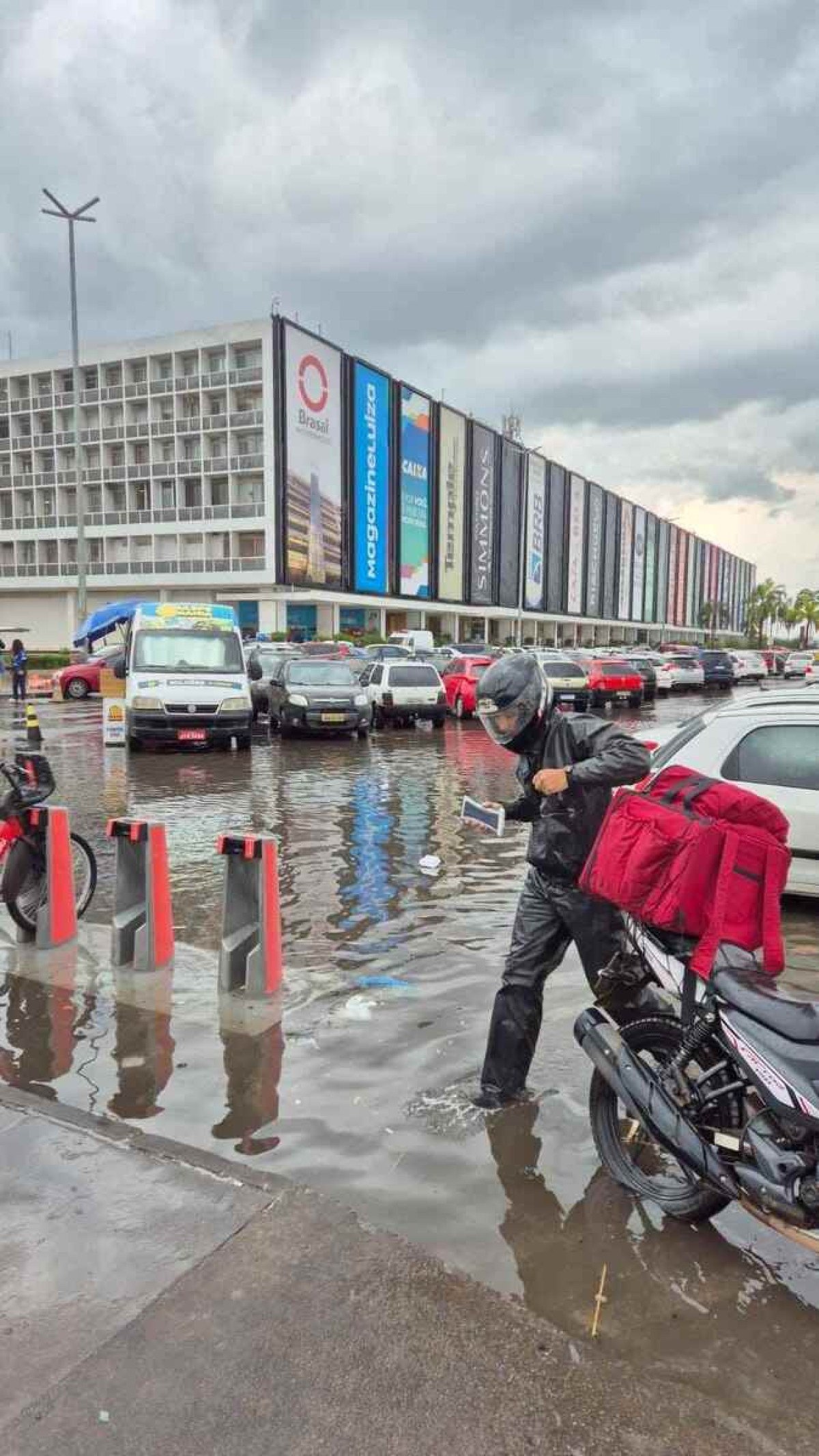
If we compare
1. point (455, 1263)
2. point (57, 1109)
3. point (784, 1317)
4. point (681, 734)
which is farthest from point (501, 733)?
point (681, 734)

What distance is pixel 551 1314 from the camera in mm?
2641

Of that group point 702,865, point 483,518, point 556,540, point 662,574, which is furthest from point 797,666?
point 662,574

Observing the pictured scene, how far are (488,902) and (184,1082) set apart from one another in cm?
Answer: 338

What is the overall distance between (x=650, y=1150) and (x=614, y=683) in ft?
85.3

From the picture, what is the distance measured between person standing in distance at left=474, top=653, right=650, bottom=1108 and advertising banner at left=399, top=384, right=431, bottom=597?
60.4 m

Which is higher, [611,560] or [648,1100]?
[611,560]

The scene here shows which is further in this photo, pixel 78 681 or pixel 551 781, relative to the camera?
pixel 78 681

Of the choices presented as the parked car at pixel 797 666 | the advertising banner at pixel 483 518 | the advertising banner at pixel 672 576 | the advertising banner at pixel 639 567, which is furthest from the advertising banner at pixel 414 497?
the advertising banner at pixel 672 576

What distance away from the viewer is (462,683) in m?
24.2

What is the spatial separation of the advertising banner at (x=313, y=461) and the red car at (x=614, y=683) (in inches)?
1122

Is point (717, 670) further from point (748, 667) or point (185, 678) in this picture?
point (185, 678)

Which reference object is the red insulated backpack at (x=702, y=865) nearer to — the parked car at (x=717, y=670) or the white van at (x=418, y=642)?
the white van at (x=418, y=642)

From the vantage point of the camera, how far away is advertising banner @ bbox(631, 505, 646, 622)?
114 m

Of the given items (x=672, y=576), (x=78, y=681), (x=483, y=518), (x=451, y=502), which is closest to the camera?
(x=78, y=681)
